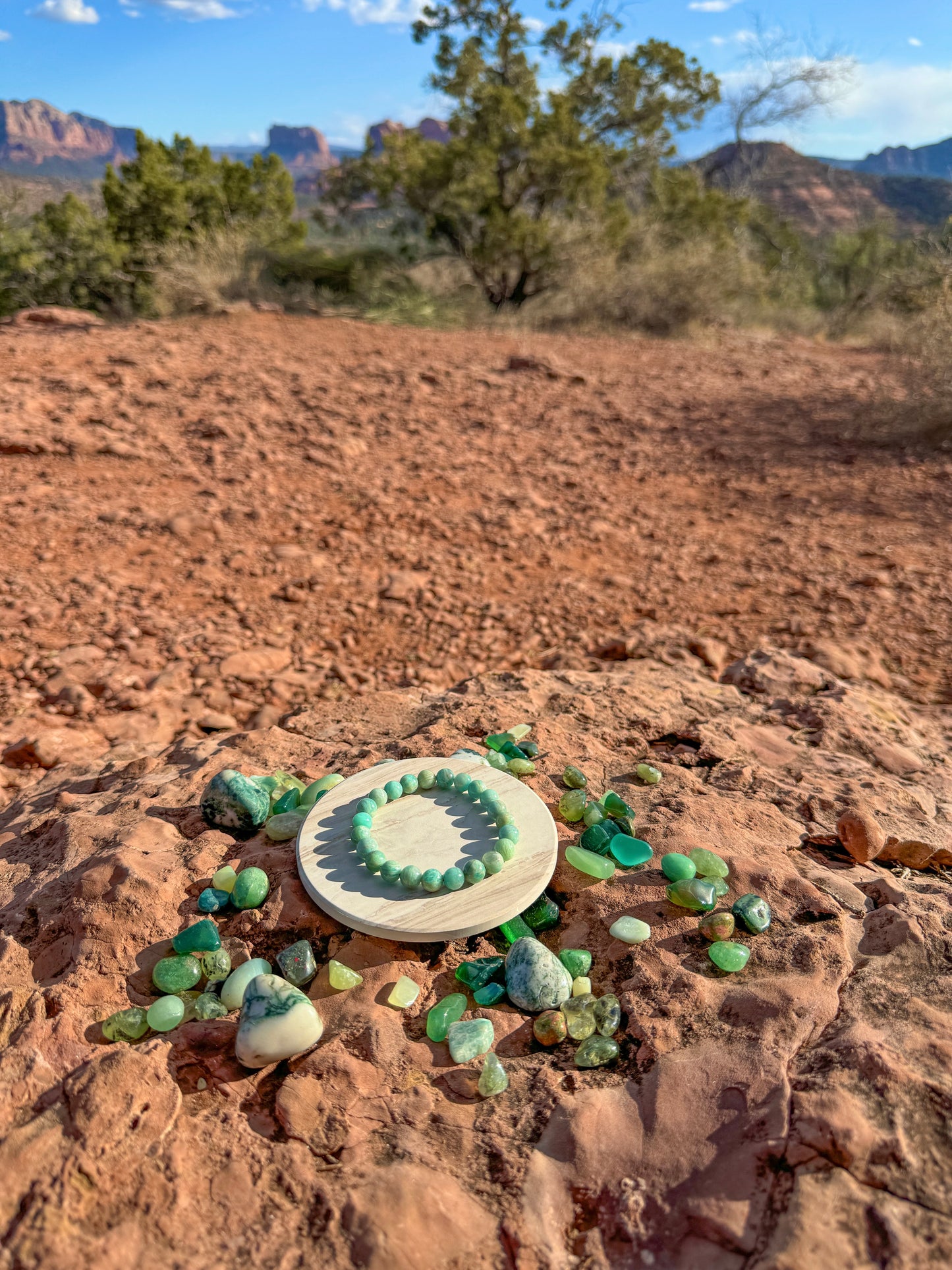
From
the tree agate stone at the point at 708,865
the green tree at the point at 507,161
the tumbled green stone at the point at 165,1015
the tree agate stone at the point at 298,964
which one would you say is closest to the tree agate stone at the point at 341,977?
the tree agate stone at the point at 298,964

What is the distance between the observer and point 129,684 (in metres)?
2.66

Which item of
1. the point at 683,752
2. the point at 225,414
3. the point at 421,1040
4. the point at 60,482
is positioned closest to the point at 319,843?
the point at 421,1040

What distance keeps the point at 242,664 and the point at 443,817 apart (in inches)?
52.3

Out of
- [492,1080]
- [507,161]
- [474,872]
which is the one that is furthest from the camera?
[507,161]

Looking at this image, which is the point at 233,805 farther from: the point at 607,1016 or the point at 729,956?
the point at 729,956

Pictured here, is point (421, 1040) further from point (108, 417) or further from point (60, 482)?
point (108, 417)

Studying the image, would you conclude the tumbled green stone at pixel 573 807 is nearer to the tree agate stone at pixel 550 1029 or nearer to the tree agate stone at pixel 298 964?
the tree agate stone at pixel 550 1029

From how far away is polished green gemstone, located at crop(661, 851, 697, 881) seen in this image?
1.61m

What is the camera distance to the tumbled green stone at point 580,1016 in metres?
1.35

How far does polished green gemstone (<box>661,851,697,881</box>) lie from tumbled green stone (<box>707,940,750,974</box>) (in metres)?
0.19

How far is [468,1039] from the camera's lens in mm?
1310

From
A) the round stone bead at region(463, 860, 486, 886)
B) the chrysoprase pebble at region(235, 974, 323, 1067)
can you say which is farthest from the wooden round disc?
the chrysoprase pebble at region(235, 974, 323, 1067)

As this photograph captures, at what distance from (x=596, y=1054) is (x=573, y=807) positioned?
1.96ft

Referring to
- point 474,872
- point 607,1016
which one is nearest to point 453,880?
point 474,872
